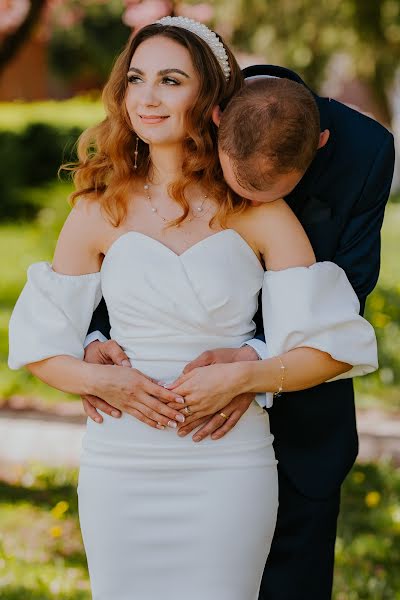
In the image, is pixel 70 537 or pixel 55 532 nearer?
pixel 55 532

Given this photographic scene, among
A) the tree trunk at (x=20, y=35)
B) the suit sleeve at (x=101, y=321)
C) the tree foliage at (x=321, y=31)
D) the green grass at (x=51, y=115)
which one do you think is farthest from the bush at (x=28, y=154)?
the suit sleeve at (x=101, y=321)

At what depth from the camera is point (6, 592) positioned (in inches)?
167

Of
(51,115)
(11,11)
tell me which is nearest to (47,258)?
(51,115)

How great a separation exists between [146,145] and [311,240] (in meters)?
0.55

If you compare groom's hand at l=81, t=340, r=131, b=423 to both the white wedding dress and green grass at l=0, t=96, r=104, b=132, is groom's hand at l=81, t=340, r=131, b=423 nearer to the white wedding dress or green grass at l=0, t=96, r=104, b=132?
the white wedding dress

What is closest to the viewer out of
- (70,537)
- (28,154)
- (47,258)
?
(70,537)

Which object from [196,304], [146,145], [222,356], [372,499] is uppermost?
[146,145]

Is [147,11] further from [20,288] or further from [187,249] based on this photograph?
[187,249]

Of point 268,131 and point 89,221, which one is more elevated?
point 268,131

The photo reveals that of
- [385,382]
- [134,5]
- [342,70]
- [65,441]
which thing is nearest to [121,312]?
[65,441]

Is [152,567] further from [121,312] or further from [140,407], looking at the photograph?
[121,312]

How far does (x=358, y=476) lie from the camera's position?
5512mm

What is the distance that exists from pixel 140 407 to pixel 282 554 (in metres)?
0.87

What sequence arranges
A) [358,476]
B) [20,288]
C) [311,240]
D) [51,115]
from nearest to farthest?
1. [311,240]
2. [358,476]
3. [20,288]
4. [51,115]
